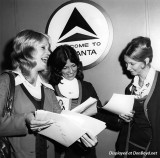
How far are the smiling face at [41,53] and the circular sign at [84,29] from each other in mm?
1115

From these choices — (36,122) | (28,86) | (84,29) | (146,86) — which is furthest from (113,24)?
(36,122)

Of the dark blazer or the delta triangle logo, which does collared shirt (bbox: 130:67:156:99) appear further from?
the delta triangle logo

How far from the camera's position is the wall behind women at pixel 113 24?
272cm

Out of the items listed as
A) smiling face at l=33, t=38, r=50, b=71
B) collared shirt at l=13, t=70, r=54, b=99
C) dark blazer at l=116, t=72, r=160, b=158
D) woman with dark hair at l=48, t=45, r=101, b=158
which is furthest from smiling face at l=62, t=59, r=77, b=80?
dark blazer at l=116, t=72, r=160, b=158

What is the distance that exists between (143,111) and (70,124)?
0.98 metres

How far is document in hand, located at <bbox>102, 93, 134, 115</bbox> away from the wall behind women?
91 centimetres

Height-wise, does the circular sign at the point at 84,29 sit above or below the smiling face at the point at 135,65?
above

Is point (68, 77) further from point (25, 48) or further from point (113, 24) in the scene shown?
point (113, 24)

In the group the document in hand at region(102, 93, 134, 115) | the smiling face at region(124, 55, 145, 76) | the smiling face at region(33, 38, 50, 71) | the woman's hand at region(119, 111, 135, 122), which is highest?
the smiling face at region(33, 38, 50, 71)

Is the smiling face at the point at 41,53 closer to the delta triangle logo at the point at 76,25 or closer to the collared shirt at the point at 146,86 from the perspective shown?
the collared shirt at the point at 146,86

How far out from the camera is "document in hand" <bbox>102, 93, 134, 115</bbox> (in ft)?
6.17

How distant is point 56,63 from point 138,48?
0.84 metres

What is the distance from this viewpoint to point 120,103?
1900 mm

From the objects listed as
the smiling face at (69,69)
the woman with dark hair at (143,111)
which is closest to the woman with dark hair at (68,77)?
the smiling face at (69,69)
